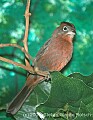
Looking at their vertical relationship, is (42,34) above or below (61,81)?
above

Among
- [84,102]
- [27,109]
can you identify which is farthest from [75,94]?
[27,109]

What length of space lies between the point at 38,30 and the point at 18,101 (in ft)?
1.49

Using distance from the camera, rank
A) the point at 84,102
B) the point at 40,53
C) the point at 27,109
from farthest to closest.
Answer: the point at 40,53 < the point at 27,109 < the point at 84,102

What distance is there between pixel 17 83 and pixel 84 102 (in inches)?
30.3

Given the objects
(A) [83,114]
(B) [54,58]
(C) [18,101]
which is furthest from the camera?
(B) [54,58]

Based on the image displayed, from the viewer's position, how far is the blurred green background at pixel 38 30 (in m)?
1.79

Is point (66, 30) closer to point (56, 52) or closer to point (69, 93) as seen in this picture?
point (56, 52)

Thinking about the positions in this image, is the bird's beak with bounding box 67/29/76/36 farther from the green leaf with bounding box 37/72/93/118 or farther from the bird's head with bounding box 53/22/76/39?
the green leaf with bounding box 37/72/93/118

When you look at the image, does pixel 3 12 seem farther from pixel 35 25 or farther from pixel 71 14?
pixel 71 14

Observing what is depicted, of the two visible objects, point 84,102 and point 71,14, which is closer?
point 84,102

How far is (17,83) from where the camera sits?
180 centimetres

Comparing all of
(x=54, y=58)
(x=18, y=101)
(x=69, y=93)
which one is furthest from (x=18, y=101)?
(x=69, y=93)

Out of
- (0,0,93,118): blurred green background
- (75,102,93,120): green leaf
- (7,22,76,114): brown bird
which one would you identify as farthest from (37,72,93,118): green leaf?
(0,0,93,118): blurred green background

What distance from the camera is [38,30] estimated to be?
5.95 ft
